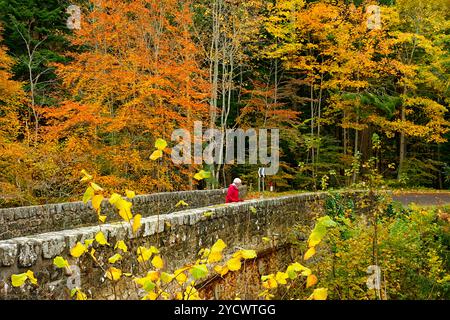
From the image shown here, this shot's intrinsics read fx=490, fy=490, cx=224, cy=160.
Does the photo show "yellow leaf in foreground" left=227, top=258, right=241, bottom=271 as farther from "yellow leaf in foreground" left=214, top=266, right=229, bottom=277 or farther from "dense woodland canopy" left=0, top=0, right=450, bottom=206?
"dense woodland canopy" left=0, top=0, right=450, bottom=206

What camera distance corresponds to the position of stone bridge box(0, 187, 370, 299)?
162 inches

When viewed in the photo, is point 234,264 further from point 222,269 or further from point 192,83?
point 192,83

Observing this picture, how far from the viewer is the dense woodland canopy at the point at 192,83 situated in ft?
50.9

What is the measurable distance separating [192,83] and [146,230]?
11.4 metres

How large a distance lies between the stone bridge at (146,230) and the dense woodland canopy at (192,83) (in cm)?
193

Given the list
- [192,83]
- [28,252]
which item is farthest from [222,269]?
[192,83]

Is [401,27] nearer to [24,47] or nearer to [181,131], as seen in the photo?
[181,131]

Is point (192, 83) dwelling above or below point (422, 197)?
above

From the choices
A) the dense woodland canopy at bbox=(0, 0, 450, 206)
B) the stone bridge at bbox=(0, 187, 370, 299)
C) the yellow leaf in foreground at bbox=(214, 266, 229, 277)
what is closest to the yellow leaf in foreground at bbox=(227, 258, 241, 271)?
the yellow leaf in foreground at bbox=(214, 266, 229, 277)

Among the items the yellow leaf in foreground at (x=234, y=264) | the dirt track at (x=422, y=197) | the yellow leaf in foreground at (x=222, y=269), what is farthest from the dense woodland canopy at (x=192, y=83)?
the yellow leaf in foreground at (x=234, y=264)

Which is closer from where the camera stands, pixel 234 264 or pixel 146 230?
pixel 234 264

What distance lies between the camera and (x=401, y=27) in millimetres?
27781

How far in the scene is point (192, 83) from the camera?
16.6 metres
